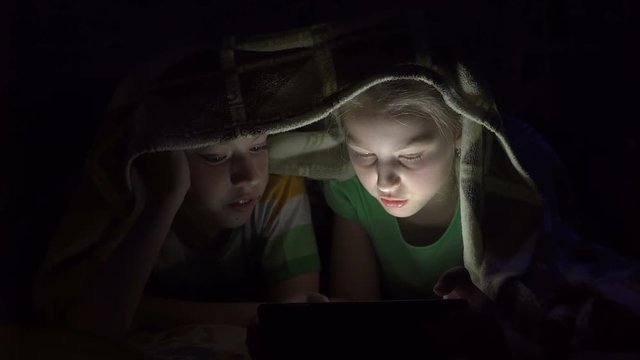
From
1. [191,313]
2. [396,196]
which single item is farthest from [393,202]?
[191,313]

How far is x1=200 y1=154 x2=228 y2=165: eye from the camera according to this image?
115 cm

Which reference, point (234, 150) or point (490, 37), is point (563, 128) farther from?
point (234, 150)

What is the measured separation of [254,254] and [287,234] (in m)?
0.07

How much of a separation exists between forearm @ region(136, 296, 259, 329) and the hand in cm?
28

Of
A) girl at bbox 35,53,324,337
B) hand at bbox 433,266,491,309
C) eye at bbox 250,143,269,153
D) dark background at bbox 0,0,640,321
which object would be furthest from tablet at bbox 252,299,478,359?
dark background at bbox 0,0,640,321

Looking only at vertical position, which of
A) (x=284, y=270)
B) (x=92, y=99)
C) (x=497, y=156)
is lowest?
(x=284, y=270)

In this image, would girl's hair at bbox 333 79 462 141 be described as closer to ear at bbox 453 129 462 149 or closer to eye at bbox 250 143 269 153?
ear at bbox 453 129 462 149

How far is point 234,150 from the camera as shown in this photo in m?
1.15

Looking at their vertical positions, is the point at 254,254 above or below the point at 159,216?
below

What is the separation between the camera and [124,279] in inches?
44.2

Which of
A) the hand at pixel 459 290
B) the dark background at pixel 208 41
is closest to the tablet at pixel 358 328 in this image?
the hand at pixel 459 290

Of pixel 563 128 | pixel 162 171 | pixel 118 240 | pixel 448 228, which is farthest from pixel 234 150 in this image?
pixel 563 128

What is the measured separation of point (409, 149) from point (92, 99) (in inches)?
21.1

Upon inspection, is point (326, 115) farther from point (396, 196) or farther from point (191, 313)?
point (191, 313)
